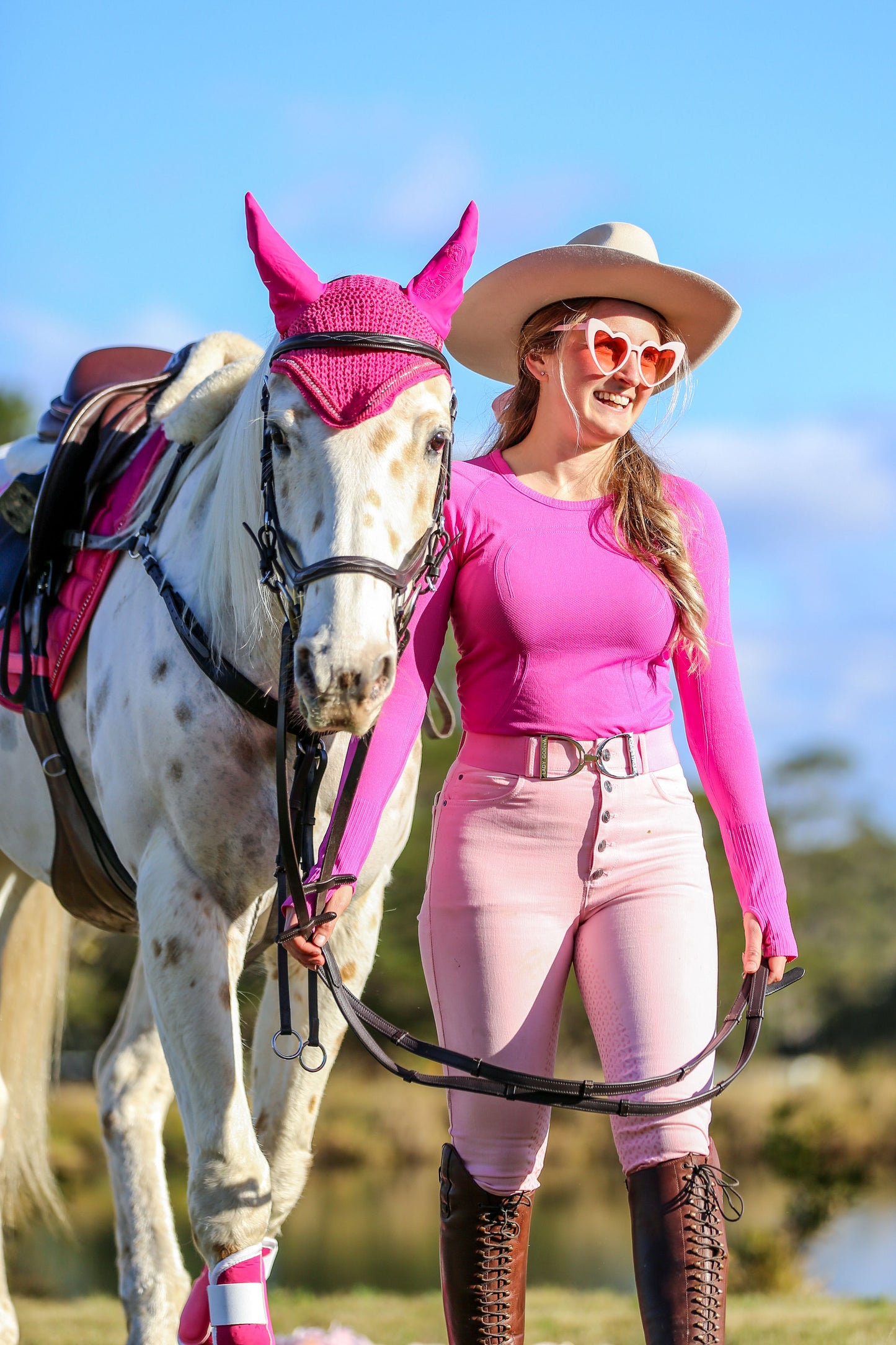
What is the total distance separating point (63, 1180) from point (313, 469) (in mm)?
14856

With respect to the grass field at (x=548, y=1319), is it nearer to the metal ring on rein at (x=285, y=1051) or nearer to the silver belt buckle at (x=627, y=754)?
the metal ring on rein at (x=285, y=1051)

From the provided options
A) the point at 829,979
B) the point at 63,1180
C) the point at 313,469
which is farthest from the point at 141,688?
the point at 829,979

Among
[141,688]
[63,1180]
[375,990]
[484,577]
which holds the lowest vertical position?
[63,1180]

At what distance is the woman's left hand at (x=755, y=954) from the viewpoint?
2146mm

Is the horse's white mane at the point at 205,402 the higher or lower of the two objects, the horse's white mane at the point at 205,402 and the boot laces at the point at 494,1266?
the higher

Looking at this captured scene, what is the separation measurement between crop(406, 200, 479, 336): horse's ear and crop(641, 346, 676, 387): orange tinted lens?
352 mm

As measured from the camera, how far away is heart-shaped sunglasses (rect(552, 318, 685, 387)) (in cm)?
216

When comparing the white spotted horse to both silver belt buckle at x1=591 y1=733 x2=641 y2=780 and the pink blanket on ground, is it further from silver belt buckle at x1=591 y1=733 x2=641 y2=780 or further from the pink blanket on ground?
silver belt buckle at x1=591 y1=733 x2=641 y2=780

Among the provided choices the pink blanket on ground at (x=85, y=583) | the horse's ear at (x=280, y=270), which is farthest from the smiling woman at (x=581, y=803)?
the pink blanket on ground at (x=85, y=583)

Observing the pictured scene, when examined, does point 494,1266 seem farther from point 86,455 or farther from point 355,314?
point 86,455

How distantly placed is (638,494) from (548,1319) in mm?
3873

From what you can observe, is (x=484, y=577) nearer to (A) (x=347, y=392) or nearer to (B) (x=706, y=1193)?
(A) (x=347, y=392)

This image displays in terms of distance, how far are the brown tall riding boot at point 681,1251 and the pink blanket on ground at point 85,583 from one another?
1.58 metres

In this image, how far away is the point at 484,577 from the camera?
211cm
